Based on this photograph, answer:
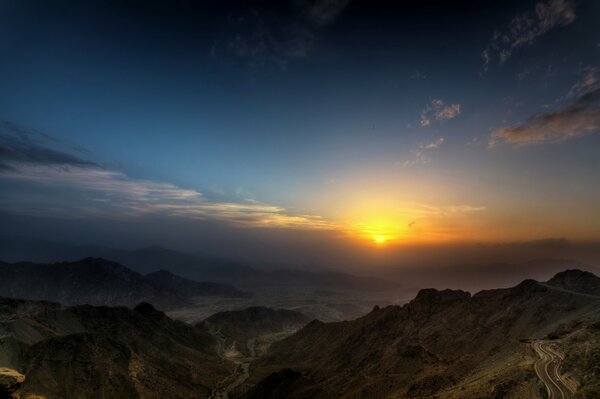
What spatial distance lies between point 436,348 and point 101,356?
103500 millimetres

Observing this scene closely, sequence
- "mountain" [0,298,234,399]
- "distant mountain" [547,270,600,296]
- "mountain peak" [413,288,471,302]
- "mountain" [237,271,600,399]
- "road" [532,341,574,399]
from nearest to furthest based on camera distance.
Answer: "road" [532,341,574,399] → "mountain" [237,271,600,399] → "mountain" [0,298,234,399] → "distant mountain" [547,270,600,296] → "mountain peak" [413,288,471,302]

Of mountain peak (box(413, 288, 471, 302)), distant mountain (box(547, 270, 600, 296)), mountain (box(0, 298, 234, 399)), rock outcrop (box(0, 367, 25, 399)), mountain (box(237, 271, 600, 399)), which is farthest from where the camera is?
mountain peak (box(413, 288, 471, 302))

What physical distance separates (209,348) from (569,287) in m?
160

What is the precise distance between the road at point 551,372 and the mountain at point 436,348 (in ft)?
5.72

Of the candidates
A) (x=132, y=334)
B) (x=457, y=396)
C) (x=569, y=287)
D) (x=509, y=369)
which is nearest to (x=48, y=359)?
(x=132, y=334)

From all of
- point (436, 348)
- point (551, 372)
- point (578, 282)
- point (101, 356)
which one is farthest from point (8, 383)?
point (578, 282)

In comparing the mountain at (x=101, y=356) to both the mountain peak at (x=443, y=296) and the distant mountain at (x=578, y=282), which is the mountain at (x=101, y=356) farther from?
the distant mountain at (x=578, y=282)

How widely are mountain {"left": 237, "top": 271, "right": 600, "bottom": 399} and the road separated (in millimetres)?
1743

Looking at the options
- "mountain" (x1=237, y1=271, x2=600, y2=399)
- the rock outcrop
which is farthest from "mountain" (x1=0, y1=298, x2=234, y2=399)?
the rock outcrop

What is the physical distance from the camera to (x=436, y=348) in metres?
117

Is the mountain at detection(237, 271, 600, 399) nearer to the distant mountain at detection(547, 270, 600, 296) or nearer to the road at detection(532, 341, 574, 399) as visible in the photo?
the distant mountain at detection(547, 270, 600, 296)

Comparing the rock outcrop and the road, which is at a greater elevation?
the rock outcrop

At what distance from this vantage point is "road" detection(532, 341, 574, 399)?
4422 centimetres

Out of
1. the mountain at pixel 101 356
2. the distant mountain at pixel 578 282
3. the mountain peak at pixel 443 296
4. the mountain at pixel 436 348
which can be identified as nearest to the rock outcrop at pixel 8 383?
the mountain at pixel 436 348
